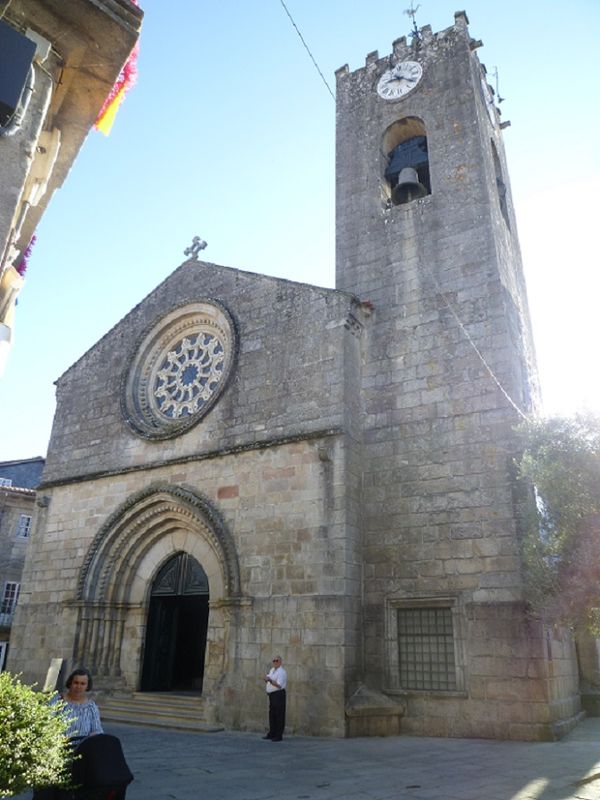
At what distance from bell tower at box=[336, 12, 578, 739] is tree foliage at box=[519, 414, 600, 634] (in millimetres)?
881

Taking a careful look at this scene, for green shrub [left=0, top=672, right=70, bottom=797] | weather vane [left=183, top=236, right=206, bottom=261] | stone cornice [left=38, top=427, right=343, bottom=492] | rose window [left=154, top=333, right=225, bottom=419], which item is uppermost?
weather vane [left=183, top=236, right=206, bottom=261]

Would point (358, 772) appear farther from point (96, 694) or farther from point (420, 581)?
point (96, 694)

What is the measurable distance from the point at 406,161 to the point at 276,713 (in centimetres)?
1149

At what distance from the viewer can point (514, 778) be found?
6.14 meters

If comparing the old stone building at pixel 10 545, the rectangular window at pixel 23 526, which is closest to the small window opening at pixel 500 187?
the old stone building at pixel 10 545

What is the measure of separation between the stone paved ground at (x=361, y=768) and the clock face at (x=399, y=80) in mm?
13379

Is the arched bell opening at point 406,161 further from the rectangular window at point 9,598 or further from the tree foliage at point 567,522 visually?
the rectangular window at point 9,598

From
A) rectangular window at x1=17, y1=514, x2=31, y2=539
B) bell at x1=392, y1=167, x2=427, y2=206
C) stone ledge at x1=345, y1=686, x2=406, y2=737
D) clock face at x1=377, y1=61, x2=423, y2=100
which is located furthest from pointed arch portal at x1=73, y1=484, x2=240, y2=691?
rectangular window at x1=17, y1=514, x2=31, y2=539

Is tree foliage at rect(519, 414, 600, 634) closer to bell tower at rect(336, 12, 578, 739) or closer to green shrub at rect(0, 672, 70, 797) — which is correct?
bell tower at rect(336, 12, 578, 739)

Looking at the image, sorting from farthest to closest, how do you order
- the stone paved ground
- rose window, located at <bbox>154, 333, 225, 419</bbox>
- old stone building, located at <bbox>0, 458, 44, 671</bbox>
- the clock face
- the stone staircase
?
1. old stone building, located at <bbox>0, 458, 44, 671</bbox>
2. the clock face
3. rose window, located at <bbox>154, 333, 225, 419</bbox>
4. the stone staircase
5. the stone paved ground

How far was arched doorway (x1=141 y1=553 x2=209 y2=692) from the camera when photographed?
12.4 m

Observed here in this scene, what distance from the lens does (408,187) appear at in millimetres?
13500

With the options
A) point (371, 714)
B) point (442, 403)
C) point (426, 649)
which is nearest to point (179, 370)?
point (442, 403)

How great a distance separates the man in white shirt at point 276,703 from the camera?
9078 millimetres
